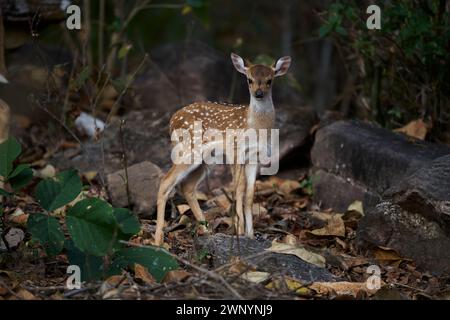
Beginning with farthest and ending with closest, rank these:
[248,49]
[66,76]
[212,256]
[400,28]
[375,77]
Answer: [248,49] → [66,76] → [375,77] → [400,28] → [212,256]

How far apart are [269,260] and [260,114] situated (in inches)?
65.2

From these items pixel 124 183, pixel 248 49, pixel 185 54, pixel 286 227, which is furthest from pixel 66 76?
pixel 248 49

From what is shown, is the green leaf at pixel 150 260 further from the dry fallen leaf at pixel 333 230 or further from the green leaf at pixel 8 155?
the dry fallen leaf at pixel 333 230

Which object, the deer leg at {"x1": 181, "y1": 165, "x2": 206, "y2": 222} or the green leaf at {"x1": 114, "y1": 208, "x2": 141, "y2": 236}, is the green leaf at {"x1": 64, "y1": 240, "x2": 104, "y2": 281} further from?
the deer leg at {"x1": 181, "y1": 165, "x2": 206, "y2": 222}

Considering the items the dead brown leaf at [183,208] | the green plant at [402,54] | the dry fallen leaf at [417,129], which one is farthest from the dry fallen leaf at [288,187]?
the dead brown leaf at [183,208]

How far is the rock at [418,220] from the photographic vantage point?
7176mm

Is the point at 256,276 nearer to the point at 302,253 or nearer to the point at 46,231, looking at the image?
the point at 302,253

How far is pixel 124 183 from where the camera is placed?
8.41 meters

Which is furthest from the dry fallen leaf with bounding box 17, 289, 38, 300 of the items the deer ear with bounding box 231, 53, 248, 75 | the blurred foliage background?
the blurred foliage background

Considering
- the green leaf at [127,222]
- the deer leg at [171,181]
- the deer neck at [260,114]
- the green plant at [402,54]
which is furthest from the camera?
the green plant at [402,54]

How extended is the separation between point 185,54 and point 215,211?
4.53 m

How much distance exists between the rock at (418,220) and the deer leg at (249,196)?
3.02ft

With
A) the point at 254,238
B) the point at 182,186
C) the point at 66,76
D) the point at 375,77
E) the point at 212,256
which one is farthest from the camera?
the point at 66,76

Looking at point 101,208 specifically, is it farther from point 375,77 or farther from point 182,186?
point 375,77
